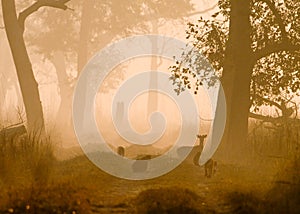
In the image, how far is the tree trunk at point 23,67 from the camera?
64.0 ft

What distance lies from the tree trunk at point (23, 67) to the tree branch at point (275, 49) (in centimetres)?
873

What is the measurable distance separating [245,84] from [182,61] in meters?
2.62

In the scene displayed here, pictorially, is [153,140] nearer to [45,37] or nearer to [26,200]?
[45,37]

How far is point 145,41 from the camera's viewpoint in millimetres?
36594

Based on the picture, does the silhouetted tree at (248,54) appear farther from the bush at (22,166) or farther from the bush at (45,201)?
the bush at (45,201)

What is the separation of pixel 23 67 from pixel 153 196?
12.3 metres

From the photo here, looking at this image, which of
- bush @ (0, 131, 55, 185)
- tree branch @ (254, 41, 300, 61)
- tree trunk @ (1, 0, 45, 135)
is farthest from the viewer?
tree trunk @ (1, 0, 45, 135)

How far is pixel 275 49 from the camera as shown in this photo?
15891 mm

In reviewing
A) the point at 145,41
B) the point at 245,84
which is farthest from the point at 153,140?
the point at 145,41

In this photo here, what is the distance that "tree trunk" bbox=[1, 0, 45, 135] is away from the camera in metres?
19.5

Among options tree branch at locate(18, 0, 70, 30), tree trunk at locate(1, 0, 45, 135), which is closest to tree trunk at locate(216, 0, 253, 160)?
tree trunk at locate(1, 0, 45, 135)

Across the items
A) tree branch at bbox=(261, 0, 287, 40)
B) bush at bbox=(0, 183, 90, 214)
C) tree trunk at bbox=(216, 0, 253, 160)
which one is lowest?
bush at bbox=(0, 183, 90, 214)

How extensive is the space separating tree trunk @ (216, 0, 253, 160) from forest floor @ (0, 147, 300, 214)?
4.83 meters

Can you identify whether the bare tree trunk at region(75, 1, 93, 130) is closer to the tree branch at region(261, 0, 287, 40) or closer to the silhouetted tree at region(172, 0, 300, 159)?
the silhouetted tree at region(172, 0, 300, 159)
